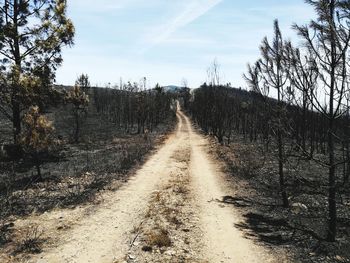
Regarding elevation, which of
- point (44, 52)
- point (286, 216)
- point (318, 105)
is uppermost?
point (44, 52)

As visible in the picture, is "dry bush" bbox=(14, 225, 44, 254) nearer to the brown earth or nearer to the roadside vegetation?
the brown earth

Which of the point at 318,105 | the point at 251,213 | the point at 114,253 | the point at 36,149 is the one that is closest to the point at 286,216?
the point at 251,213

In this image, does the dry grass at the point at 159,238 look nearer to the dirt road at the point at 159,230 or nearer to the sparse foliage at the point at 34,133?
the dirt road at the point at 159,230

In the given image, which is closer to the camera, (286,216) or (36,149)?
(286,216)

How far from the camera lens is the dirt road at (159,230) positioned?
9016 mm

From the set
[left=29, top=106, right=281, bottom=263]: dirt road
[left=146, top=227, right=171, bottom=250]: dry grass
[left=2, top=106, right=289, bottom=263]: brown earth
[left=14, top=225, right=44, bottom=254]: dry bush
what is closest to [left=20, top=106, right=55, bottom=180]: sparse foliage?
[left=2, top=106, right=289, bottom=263]: brown earth

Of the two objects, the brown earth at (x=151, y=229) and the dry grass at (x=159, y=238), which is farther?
the dry grass at (x=159, y=238)

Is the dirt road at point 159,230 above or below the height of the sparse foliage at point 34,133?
below

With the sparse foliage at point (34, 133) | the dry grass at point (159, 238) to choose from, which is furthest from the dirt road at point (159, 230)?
the sparse foliage at point (34, 133)

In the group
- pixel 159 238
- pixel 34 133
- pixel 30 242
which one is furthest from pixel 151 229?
pixel 34 133

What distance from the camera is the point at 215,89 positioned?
41188 mm

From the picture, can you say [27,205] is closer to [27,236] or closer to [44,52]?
[27,236]

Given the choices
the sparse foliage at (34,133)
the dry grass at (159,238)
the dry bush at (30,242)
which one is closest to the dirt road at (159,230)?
the dry grass at (159,238)

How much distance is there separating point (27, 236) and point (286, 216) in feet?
28.3
